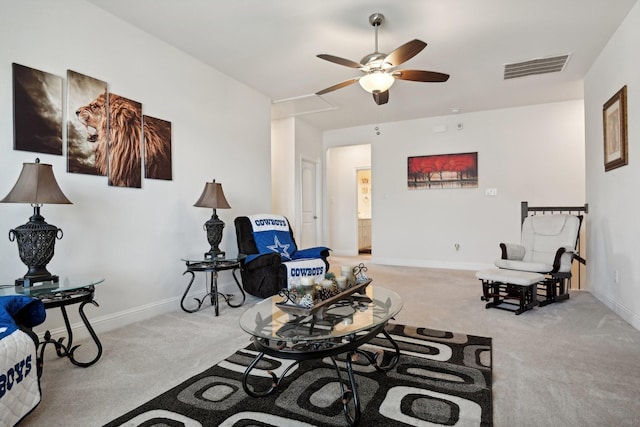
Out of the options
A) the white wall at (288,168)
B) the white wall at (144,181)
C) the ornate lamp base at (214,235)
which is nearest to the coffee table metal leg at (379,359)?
the ornate lamp base at (214,235)

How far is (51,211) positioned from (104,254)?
527mm

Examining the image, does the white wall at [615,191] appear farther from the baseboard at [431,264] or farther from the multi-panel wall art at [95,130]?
the multi-panel wall art at [95,130]

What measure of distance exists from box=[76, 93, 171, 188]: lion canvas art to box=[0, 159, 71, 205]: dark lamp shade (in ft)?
2.35

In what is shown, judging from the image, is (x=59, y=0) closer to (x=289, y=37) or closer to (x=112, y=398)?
(x=289, y=37)

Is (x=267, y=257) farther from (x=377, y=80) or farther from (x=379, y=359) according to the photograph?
(x=377, y=80)

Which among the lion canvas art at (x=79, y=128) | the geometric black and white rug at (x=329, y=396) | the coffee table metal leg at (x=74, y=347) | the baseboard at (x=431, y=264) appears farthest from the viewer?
the baseboard at (x=431, y=264)

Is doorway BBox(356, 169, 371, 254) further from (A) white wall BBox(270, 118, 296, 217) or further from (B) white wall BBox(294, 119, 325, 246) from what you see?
(A) white wall BBox(270, 118, 296, 217)

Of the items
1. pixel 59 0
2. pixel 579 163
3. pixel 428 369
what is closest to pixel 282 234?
pixel 428 369

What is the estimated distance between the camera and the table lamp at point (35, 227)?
214cm

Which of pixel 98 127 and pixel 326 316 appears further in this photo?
pixel 98 127

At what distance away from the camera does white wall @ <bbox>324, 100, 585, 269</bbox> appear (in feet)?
17.9

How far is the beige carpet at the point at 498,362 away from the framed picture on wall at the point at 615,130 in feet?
4.77

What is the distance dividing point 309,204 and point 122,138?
4.07 meters

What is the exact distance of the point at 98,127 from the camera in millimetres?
2936
